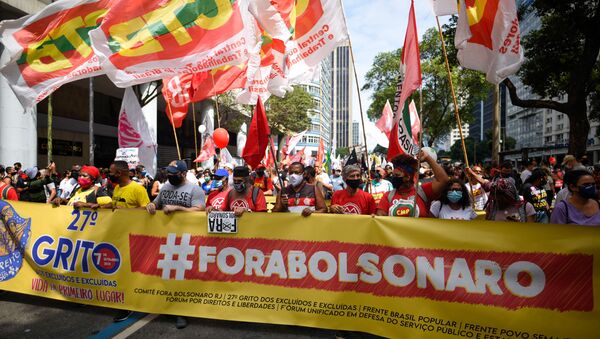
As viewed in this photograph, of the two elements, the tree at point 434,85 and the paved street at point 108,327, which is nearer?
the paved street at point 108,327

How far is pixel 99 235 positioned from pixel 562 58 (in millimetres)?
16182

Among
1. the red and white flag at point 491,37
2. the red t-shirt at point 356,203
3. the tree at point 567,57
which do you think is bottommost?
the red t-shirt at point 356,203

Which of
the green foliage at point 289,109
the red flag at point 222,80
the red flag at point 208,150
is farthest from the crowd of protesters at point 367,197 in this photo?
the green foliage at point 289,109

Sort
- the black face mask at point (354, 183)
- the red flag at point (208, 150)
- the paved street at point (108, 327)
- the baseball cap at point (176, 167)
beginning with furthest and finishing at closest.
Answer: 1. the red flag at point (208, 150)
2. the baseball cap at point (176, 167)
3. the black face mask at point (354, 183)
4. the paved street at point (108, 327)

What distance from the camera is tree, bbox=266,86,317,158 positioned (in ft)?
108

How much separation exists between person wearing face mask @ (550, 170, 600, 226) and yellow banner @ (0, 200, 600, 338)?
23.8 inches

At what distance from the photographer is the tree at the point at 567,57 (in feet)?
40.7

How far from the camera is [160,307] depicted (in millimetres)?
4094

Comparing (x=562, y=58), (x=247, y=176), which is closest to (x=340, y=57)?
(x=562, y=58)

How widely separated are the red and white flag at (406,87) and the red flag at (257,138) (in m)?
1.52

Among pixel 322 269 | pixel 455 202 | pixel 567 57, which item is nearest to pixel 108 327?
pixel 322 269

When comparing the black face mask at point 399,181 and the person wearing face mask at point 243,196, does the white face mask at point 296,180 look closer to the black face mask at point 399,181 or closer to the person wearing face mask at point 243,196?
the person wearing face mask at point 243,196

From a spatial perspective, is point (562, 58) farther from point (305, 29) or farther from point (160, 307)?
point (160, 307)

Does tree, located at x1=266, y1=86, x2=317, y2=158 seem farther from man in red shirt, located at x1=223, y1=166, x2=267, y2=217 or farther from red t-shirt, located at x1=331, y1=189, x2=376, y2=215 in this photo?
red t-shirt, located at x1=331, y1=189, x2=376, y2=215
